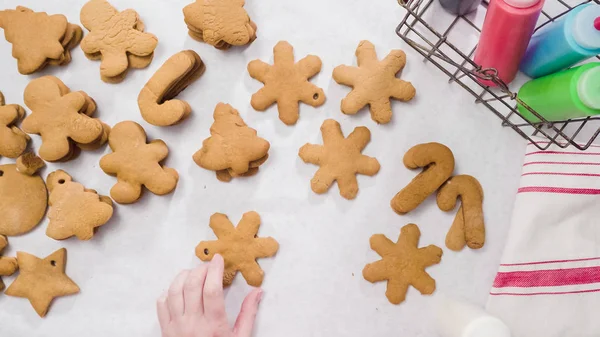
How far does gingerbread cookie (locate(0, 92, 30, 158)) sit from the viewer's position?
0.94 meters

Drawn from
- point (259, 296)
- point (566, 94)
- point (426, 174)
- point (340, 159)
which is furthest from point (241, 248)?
point (566, 94)

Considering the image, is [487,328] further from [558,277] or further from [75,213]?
[75,213]

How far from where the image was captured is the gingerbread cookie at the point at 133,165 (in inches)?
36.2

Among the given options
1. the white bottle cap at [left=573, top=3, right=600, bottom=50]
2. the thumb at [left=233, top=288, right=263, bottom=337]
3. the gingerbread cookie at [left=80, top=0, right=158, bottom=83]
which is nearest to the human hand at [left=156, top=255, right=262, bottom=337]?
the thumb at [left=233, top=288, right=263, bottom=337]

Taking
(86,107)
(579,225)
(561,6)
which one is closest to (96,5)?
(86,107)

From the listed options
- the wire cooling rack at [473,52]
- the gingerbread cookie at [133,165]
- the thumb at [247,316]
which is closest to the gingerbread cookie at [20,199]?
the gingerbread cookie at [133,165]

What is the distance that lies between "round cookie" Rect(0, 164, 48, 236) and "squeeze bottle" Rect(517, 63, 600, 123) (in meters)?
0.86

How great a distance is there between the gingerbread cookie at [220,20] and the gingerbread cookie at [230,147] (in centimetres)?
13

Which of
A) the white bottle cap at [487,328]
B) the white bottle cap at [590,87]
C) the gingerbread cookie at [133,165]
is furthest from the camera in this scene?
the gingerbread cookie at [133,165]

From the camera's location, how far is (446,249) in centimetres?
94

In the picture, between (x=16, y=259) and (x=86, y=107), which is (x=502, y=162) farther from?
(x=16, y=259)

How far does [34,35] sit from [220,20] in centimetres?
34

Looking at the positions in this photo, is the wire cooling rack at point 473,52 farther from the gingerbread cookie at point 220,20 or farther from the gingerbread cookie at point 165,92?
the gingerbread cookie at point 165,92

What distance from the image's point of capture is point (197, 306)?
0.87 meters
